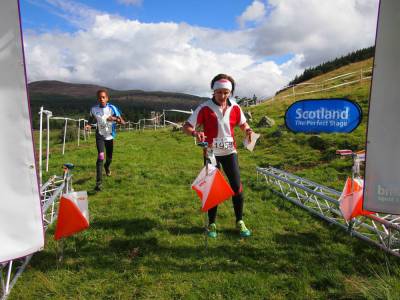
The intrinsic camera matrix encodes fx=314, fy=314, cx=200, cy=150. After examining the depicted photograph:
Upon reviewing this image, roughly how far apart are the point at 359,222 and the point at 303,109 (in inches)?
82.5

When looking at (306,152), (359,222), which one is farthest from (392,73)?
(306,152)

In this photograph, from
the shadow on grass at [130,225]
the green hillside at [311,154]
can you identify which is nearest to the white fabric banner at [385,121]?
the shadow on grass at [130,225]

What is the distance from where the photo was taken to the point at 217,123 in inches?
197

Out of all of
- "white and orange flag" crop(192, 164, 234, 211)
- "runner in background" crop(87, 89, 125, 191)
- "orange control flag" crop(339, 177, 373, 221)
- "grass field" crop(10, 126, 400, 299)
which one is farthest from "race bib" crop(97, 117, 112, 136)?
"orange control flag" crop(339, 177, 373, 221)

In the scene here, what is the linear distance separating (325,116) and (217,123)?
1749mm

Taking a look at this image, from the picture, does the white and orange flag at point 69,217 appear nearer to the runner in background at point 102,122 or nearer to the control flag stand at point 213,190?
the control flag stand at point 213,190

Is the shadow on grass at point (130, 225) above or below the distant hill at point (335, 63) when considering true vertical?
below

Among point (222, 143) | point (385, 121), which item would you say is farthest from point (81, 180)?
point (385, 121)

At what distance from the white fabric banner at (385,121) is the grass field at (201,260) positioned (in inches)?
40.8

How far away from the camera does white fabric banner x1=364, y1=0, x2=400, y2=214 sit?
278 centimetres

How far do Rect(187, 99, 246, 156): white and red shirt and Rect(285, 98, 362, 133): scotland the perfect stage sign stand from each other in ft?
3.96

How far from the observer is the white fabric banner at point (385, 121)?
2781 mm

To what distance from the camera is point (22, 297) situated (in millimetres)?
3631

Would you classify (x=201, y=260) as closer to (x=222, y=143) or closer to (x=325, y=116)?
(x=222, y=143)
